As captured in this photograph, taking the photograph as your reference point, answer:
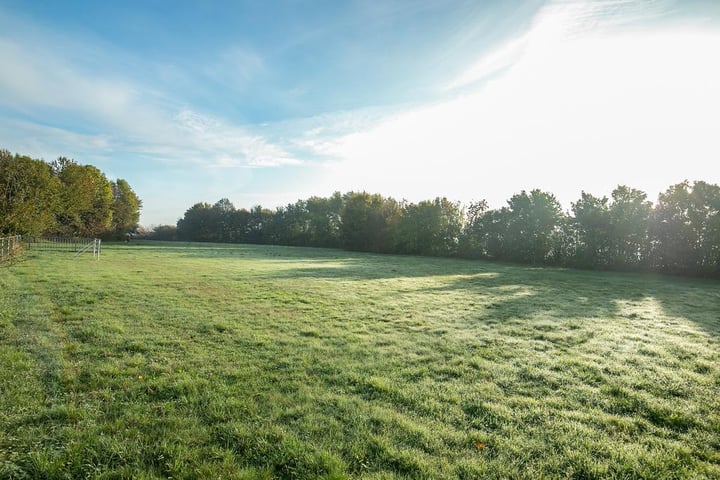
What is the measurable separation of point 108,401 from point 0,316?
8.18m

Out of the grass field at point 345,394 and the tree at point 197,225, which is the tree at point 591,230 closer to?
the grass field at point 345,394

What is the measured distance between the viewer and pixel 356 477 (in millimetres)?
4027

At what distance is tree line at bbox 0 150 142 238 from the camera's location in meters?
24.4

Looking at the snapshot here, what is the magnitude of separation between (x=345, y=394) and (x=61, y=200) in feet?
199

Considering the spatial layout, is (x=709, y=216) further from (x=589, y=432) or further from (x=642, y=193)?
(x=589, y=432)

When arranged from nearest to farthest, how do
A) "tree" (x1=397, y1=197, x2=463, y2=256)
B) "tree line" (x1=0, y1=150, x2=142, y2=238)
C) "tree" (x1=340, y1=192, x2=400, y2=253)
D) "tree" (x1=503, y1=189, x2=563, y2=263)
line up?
"tree line" (x1=0, y1=150, x2=142, y2=238) → "tree" (x1=503, y1=189, x2=563, y2=263) → "tree" (x1=397, y1=197, x2=463, y2=256) → "tree" (x1=340, y1=192, x2=400, y2=253)

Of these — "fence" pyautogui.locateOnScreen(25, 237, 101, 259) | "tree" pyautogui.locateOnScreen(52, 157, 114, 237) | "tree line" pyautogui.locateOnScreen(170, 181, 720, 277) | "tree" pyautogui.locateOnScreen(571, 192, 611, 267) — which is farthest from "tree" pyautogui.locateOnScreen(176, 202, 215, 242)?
"tree" pyautogui.locateOnScreen(571, 192, 611, 267)

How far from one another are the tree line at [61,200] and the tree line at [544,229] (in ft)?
131

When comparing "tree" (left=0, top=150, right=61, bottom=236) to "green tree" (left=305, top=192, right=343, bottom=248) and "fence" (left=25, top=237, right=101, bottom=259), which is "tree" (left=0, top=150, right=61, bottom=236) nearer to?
"fence" (left=25, top=237, right=101, bottom=259)

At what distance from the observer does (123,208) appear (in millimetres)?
80500

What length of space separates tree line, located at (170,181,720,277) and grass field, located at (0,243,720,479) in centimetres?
3772

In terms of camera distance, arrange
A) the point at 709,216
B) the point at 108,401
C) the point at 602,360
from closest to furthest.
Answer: the point at 108,401 → the point at 602,360 → the point at 709,216

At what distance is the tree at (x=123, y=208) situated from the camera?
258 ft

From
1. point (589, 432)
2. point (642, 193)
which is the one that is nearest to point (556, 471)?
point (589, 432)
